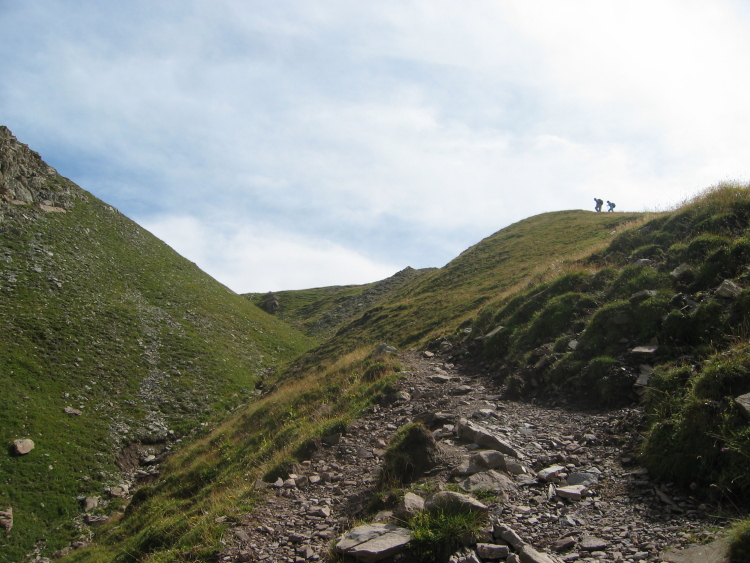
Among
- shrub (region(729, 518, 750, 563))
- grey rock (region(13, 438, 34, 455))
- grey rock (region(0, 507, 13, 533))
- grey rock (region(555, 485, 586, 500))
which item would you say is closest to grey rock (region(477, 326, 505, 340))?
grey rock (region(555, 485, 586, 500))

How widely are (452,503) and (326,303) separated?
88799mm

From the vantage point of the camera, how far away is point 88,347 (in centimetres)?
3203

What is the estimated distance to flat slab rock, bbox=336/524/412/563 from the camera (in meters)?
6.80

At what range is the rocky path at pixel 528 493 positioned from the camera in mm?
6355

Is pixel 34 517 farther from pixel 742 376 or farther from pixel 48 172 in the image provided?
pixel 48 172

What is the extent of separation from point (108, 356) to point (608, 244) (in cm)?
3458

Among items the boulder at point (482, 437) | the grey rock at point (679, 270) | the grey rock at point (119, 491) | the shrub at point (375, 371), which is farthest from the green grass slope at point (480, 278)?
the grey rock at point (119, 491)

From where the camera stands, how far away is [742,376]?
7977 mm

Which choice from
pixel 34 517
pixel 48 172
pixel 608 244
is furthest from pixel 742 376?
pixel 48 172

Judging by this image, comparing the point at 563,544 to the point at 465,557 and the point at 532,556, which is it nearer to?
the point at 532,556

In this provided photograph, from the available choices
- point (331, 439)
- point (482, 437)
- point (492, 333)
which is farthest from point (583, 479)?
point (492, 333)

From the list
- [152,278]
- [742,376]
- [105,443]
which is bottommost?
[105,443]

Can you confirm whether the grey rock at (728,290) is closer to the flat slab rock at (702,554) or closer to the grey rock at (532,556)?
the flat slab rock at (702,554)

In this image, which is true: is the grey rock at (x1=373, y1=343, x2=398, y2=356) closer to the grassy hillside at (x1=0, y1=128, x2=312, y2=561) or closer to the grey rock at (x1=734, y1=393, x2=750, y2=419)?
the grassy hillside at (x1=0, y1=128, x2=312, y2=561)
